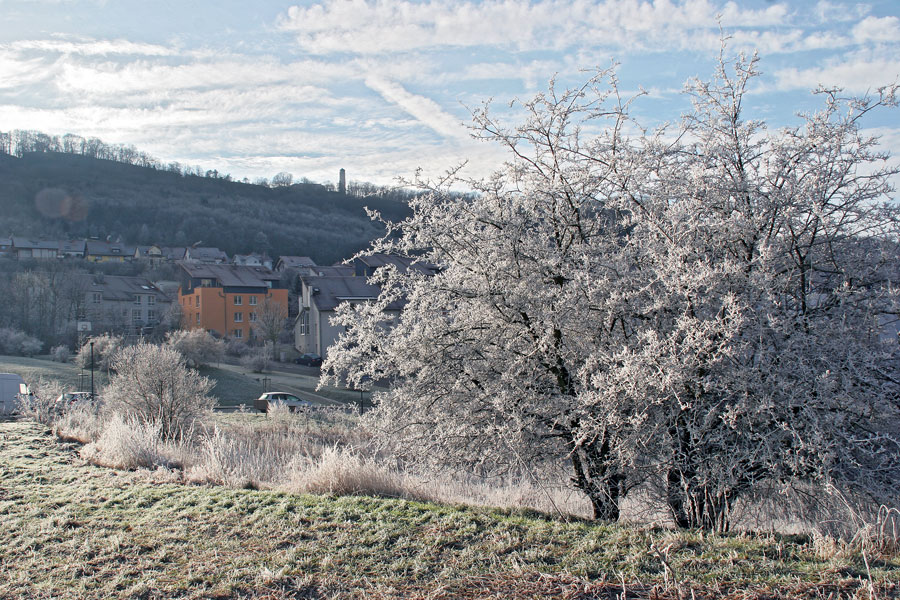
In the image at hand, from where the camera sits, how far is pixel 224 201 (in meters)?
102

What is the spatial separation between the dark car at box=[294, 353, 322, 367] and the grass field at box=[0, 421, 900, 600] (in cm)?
3654

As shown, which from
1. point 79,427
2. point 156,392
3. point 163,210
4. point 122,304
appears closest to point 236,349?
point 122,304

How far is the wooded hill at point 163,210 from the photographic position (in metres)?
86.4

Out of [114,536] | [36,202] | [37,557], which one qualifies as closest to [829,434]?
[114,536]

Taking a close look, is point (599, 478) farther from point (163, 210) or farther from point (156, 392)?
point (163, 210)

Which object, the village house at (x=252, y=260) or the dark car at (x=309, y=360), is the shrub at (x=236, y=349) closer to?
the dark car at (x=309, y=360)

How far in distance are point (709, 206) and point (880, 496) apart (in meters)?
2.65

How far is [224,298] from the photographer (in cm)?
5394

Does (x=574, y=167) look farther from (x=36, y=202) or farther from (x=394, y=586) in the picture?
(x=36, y=202)

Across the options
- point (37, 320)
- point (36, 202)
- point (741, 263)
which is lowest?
point (37, 320)

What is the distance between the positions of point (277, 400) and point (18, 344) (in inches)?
1025

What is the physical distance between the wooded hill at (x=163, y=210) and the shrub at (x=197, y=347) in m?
41.7

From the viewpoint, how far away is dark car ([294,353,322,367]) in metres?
42.5

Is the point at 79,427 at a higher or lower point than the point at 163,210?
lower
